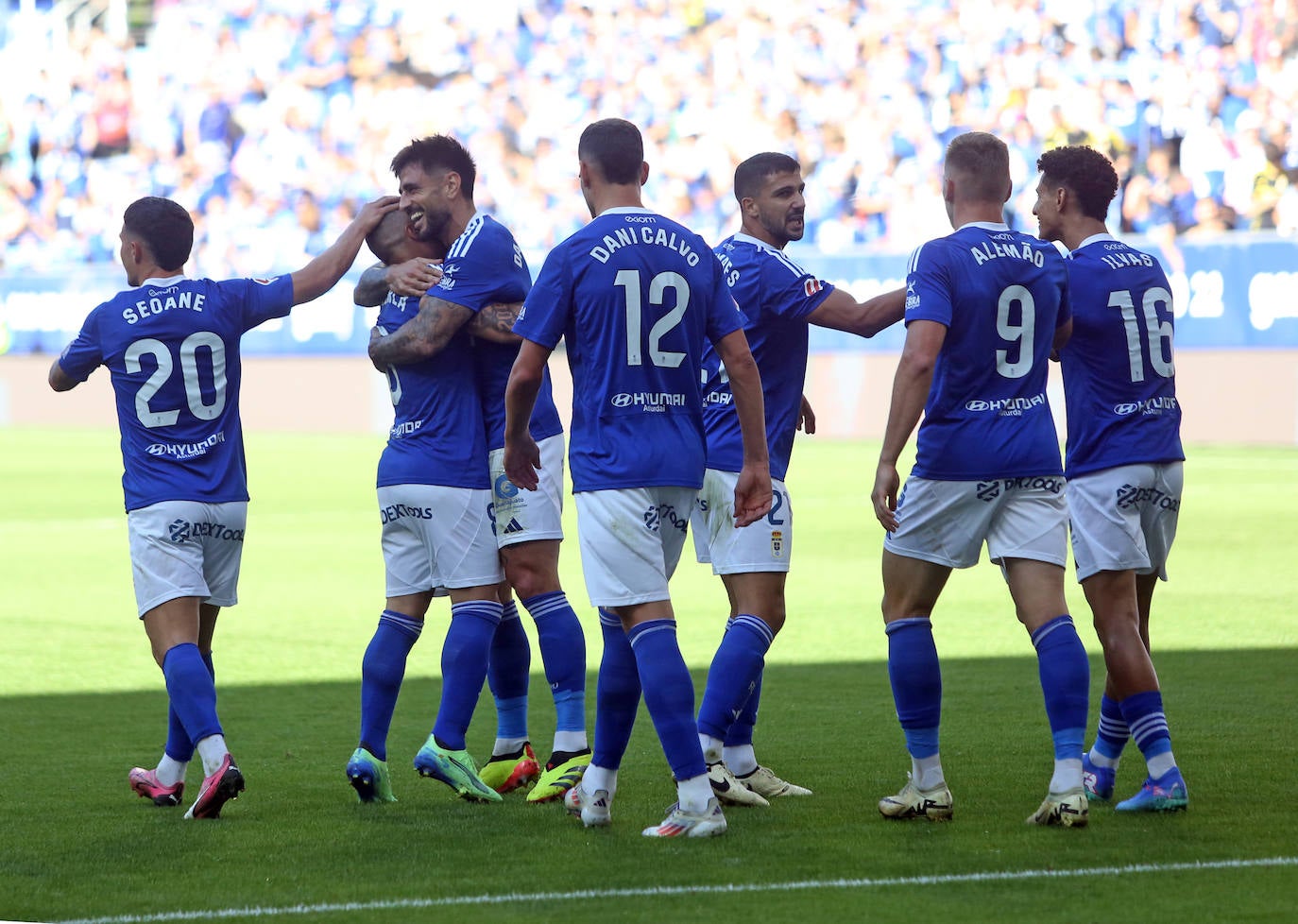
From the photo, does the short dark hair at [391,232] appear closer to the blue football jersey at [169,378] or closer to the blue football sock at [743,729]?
the blue football jersey at [169,378]

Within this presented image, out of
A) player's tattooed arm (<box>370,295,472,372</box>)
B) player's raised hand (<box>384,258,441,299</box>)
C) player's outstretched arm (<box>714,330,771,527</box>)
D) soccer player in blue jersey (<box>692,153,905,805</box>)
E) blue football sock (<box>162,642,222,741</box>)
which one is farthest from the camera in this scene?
player's raised hand (<box>384,258,441,299</box>)

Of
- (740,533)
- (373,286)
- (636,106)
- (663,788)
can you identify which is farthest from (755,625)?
(636,106)

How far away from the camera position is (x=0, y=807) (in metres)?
5.23

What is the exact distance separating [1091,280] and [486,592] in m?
2.03

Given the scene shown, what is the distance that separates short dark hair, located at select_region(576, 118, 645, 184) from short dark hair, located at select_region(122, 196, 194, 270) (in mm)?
1307

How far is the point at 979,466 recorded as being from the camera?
4816 millimetres

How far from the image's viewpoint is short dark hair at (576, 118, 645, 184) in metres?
4.76

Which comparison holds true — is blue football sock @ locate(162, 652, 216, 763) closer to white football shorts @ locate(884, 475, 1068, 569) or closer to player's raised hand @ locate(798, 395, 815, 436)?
player's raised hand @ locate(798, 395, 815, 436)

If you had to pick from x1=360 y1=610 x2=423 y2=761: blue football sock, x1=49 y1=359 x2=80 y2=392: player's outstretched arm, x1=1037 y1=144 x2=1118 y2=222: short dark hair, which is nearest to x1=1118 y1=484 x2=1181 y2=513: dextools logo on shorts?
x1=1037 y1=144 x2=1118 y2=222: short dark hair

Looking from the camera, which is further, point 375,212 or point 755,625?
point 375,212

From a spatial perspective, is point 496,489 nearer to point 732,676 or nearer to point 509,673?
point 509,673

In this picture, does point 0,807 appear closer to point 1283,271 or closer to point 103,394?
point 1283,271

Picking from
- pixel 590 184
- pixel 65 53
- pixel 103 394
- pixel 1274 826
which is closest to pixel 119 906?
pixel 590 184

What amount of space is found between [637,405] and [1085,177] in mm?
1529
